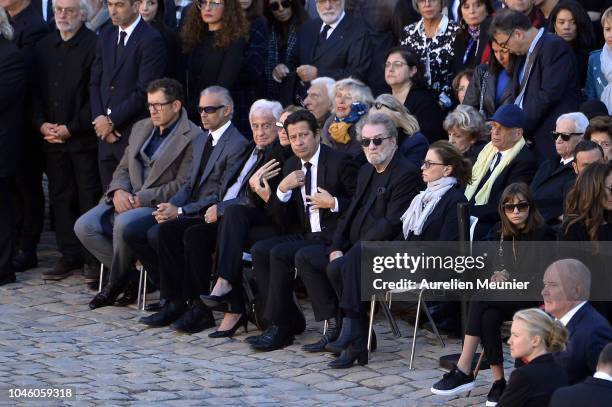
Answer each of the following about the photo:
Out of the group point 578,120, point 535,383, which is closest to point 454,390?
point 535,383

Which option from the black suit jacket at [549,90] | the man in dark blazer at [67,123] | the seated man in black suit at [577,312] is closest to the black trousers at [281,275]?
the black suit jacket at [549,90]

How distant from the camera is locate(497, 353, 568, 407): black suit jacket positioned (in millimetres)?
8227

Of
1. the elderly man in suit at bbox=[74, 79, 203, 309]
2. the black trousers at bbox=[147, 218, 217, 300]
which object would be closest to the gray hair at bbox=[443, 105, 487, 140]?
the black trousers at bbox=[147, 218, 217, 300]

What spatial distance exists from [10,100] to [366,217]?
4.13 meters

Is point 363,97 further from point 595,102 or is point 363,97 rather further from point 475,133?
point 595,102

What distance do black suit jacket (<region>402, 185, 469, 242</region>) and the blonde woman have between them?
32.3 inches

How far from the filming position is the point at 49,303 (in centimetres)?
1298

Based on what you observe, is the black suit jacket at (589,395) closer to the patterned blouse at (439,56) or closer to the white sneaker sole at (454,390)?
the white sneaker sole at (454,390)

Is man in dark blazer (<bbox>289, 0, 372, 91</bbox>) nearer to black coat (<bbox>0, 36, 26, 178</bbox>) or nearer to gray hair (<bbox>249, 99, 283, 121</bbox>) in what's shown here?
gray hair (<bbox>249, 99, 283, 121</bbox>)

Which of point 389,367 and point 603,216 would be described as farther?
point 389,367

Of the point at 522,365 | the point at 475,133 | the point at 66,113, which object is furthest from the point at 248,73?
the point at 522,365

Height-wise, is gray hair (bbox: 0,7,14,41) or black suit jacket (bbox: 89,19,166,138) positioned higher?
gray hair (bbox: 0,7,14,41)

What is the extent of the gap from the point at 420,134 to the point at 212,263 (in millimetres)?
1949

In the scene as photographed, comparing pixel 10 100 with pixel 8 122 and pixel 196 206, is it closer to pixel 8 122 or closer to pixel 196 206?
pixel 8 122
